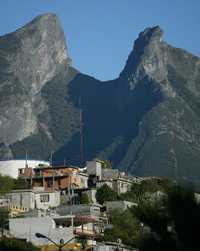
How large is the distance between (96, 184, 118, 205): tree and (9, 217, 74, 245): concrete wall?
106 ft

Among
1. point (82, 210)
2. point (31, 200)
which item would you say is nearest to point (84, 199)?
point (31, 200)

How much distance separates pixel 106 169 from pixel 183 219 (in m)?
127

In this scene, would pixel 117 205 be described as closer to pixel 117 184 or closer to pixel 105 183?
pixel 105 183

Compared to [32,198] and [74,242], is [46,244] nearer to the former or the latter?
[74,242]

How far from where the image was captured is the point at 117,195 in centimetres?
14112

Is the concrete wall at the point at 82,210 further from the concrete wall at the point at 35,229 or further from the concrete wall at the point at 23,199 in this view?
the concrete wall at the point at 23,199

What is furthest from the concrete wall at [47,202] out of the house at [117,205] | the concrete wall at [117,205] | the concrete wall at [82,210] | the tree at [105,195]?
the concrete wall at [82,210]

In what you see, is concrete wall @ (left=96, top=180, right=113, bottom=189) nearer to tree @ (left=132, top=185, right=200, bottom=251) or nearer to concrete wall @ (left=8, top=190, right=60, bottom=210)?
concrete wall @ (left=8, top=190, right=60, bottom=210)

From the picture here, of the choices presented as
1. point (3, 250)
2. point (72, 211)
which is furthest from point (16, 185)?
point (3, 250)

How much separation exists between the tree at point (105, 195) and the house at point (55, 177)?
35.9 feet

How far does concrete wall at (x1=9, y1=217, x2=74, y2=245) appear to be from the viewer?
9694cm

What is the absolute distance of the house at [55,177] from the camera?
153750 mm

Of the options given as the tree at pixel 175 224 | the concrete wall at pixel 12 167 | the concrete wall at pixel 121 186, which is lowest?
the tree at pixel 175 224

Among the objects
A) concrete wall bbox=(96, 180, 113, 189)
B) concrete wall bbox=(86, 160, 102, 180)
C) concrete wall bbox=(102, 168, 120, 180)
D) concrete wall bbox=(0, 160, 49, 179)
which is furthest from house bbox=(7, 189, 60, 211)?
concrete wall bbox=(0, 160, 49, 179)
